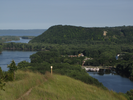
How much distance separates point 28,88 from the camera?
12.3 meters

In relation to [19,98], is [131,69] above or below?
below

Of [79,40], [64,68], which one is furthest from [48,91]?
[79,40]

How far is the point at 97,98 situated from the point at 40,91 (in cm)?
322

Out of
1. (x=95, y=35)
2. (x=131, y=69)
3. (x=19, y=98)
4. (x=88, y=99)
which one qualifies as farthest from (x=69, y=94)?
(x=95, y=35)

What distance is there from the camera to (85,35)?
14662cm

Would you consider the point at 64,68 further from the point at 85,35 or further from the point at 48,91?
the point at 85,35

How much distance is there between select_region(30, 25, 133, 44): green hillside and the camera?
134 m

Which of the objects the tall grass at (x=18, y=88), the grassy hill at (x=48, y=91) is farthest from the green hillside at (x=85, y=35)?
the tall grass at (x=18, y=88)

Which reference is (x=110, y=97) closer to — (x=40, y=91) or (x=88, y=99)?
(x=88, y=99)

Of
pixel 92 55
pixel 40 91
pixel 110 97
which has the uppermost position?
pixel 40 91

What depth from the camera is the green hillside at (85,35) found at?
134500 millimetres

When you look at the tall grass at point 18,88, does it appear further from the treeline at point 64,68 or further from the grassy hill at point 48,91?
the treeline at point 64,68

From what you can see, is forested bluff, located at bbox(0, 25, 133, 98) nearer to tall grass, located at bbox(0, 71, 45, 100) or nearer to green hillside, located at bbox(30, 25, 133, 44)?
green hillside, located at bbox(30, 25, 133, 44)

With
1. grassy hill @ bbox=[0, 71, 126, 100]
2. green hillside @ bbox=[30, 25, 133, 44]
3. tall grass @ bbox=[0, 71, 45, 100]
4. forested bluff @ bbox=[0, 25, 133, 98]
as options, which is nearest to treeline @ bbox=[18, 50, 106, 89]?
grassy hill @ bbox=[0, 71, 126, 100]
